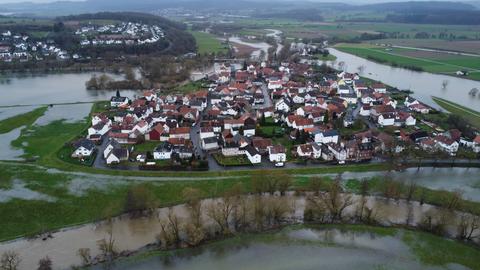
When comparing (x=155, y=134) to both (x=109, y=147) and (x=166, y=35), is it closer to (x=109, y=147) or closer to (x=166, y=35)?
(x=109, y=147)

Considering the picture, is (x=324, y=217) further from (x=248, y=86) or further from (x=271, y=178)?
(x=248, y=86)

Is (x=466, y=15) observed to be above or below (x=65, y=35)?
above

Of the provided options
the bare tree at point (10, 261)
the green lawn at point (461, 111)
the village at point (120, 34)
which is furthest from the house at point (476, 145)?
the village at point (120, 34)

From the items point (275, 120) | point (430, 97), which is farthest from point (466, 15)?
point (275, 120)

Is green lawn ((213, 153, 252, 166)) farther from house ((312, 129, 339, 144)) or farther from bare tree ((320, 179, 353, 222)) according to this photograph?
bare tree ((320, 179, 353, 222))

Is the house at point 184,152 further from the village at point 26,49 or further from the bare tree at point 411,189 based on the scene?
the village at point 26,49

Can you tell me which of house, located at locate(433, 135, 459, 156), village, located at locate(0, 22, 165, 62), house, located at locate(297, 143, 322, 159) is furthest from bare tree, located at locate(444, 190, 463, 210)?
village, located at locate(0, 22, 165, 62)

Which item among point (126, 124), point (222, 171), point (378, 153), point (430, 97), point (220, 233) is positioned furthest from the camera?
point (430, 97)
